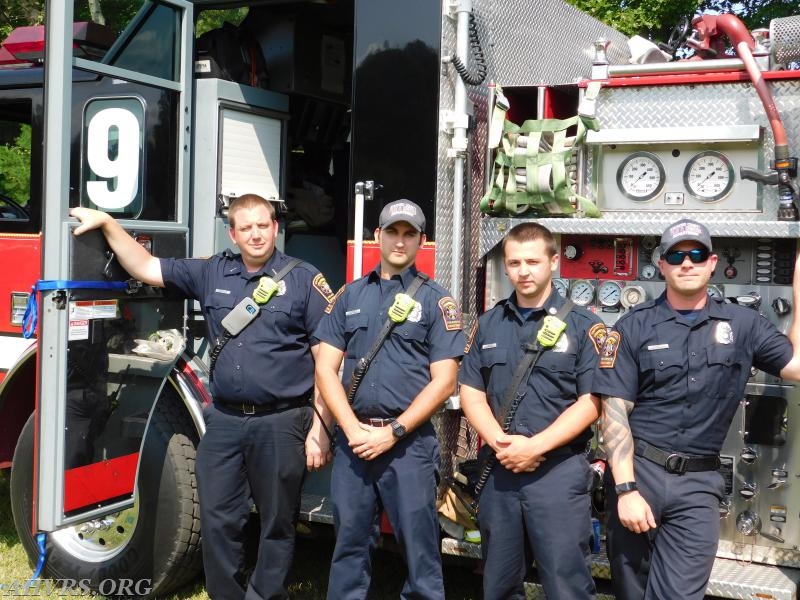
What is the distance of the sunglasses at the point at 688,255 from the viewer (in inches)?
126

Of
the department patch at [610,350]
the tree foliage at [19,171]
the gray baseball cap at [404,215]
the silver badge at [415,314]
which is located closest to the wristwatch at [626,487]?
the department patch at [610,350]

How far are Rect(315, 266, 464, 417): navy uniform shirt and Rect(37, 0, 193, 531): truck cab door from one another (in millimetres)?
911

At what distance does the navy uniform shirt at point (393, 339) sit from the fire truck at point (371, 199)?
0.40 m

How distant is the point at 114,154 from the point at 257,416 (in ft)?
4.35

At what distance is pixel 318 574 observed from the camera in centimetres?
493

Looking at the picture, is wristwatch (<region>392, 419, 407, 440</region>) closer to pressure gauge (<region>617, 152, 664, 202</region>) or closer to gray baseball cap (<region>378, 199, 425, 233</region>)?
gray baseball cap (<region>378, 199, 425, 233</region>)

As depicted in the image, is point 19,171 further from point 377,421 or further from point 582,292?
point 582,292

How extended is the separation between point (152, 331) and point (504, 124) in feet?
5.77

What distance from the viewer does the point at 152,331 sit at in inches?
165

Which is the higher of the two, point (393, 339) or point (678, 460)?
point (393, 339)

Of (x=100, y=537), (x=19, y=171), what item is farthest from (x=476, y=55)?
(x=100, y=537)

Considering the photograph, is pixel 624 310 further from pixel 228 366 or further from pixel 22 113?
pixel 22 113

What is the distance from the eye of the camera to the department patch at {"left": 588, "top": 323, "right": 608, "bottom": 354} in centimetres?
340

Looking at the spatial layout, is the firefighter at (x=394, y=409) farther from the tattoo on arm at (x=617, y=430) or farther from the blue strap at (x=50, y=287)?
the blue strap at (x=50, y=287)
